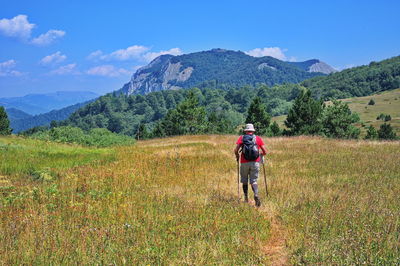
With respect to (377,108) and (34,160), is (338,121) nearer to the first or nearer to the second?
(34,160)

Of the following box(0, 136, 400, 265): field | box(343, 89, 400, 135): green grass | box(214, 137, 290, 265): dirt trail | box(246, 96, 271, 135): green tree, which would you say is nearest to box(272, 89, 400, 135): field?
box(343, 89, 400, 135): green grass

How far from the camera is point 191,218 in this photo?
20.0ft

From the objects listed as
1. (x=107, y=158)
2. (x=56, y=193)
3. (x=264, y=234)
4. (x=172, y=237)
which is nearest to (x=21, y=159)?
(x=107, y=158)

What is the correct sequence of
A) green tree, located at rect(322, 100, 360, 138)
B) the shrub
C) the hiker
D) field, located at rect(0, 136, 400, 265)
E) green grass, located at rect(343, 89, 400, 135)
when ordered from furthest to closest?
1. green grass, located at rect(343, 89, 400, 135)
2. green tree, located at rect(322, 100, 360, 138)
3. the shrub
4. the hiker
5. field, located at rect(0, 136, 400, 265)

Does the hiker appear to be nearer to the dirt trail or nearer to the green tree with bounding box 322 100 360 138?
the dirt trail

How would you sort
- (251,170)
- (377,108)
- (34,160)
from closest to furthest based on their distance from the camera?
(251,170) → (34,160) → (377,108)

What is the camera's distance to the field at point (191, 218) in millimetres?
4523

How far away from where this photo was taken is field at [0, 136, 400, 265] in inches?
178

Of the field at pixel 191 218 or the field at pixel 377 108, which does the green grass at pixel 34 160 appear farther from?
the field at pixel 377 108

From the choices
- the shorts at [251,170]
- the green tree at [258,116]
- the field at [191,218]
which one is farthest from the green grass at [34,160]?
the green tree at [258,116]

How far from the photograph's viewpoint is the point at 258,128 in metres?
52.1

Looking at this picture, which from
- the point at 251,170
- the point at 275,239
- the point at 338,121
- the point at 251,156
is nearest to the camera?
the point at 275,239

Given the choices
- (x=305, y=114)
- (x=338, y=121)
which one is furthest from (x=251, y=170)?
(x=338, y=121)

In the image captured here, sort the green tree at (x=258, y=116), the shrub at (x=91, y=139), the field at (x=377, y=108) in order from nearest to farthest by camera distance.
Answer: the shrub at (x=91, y=139), the green tree at (x=258, y=116), the field at (x=377, y=108)
